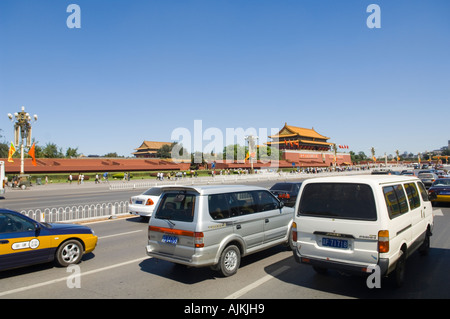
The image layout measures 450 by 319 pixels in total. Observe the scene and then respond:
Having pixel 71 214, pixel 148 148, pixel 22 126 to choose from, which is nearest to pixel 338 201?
pixel 71 214

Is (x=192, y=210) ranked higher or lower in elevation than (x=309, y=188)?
lower

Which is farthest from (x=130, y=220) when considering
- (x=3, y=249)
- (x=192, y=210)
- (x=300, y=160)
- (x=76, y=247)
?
(x=300, y=160)

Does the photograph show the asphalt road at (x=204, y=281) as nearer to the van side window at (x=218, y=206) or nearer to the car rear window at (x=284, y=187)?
the van side window at (x=218, y=206)

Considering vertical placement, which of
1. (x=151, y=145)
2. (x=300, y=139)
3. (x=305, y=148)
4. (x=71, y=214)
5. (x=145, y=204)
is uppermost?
(x=300, y=139)

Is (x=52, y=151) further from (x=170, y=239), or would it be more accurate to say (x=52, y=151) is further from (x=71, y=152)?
(x=170, y=239)

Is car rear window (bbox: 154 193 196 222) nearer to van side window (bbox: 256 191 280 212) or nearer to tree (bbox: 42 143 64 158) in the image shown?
van side window (bbox: 256 191 280 212)

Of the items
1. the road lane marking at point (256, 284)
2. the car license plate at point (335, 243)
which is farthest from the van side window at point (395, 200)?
the road lane marking at point (256, 284)

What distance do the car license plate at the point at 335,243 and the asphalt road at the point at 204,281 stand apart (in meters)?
0.76

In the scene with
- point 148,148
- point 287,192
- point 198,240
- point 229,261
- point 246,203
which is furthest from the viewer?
point 148,148

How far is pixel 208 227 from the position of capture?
5.41 metres

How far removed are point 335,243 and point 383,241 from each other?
698mm
